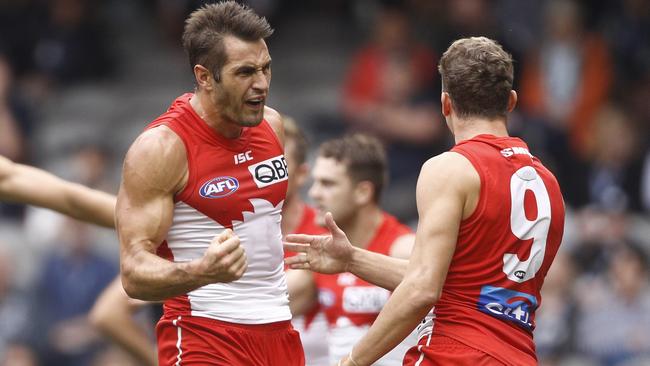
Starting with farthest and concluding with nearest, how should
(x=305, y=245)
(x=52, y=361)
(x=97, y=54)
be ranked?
1. (x=97, y=54)
2. (x=52, y=361)
3. (x=305, y=245)

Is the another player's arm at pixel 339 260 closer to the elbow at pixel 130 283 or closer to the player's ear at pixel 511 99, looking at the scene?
the elbow at pixel 130 283

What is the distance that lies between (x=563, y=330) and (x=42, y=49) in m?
6.74

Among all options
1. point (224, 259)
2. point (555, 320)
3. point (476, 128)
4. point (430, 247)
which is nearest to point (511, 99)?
point (476, 128)

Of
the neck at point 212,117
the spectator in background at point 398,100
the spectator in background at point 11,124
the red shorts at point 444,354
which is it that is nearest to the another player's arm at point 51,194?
the neck at point 212,117

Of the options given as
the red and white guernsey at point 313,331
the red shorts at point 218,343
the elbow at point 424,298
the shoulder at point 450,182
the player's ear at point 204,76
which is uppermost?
the player's ear at point 204,76

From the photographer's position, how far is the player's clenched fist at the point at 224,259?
205 inches

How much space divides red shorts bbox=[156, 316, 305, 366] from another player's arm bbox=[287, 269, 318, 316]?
130 cm

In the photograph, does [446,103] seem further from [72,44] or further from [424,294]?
[72,44]

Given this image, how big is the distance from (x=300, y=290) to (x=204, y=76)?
194 centimetres

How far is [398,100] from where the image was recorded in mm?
12438

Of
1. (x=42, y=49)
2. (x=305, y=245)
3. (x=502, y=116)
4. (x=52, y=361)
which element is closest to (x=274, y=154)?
(x=305, y=245)

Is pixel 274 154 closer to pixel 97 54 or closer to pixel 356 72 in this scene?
pixel 356 72

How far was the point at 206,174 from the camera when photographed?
5762 millimetres

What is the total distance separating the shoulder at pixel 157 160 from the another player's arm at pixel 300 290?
1.81 metres
